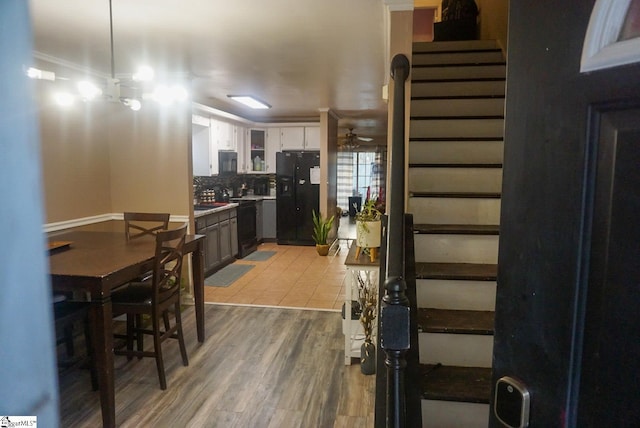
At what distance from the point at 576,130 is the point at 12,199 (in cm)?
73

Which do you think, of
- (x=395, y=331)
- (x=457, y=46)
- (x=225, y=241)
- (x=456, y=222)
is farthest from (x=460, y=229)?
(x=225, y=241)

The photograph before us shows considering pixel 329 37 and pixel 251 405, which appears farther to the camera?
pixel 329 37

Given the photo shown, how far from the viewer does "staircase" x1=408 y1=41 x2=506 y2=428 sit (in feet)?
6.15

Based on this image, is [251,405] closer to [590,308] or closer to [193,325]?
[193,325]

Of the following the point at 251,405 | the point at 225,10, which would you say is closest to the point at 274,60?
the point at 225,10

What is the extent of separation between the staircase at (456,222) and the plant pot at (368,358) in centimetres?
91

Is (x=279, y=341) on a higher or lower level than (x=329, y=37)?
lower

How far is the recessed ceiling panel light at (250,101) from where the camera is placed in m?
5.63

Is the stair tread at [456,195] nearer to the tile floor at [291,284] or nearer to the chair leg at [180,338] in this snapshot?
the chair leg at [180,338]

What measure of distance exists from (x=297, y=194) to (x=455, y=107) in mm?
4581

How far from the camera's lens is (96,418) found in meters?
2.48

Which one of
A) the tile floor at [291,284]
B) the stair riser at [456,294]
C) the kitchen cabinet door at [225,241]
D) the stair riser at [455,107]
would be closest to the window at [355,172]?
the tile floor at [291,284]

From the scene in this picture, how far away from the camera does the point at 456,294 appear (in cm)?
219

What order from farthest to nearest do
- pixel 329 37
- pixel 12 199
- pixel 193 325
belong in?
pixel 193 325, pixel 329 37, pixel 12 199
